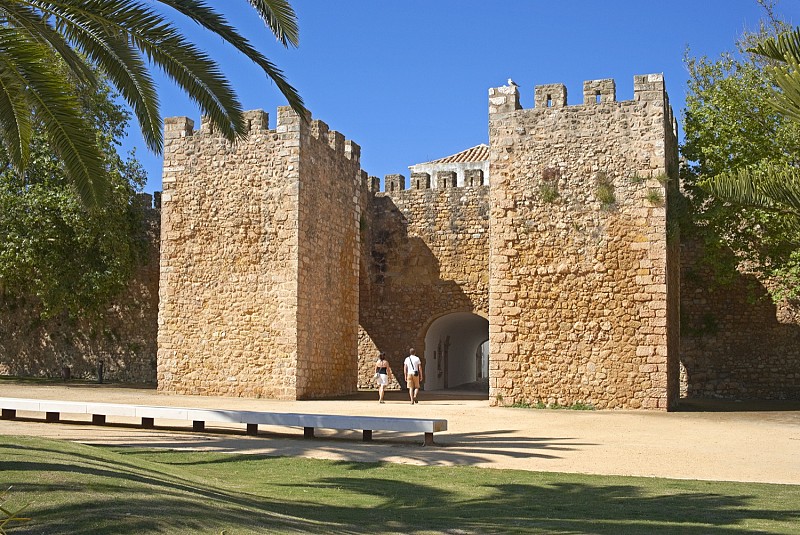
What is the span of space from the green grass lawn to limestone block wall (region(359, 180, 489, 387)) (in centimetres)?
1277

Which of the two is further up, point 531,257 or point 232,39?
point 232,39

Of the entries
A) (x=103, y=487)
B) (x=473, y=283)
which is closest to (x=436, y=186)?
(x=473, y=283)

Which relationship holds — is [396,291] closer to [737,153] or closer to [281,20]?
[737,153]

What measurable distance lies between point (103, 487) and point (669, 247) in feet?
40.2

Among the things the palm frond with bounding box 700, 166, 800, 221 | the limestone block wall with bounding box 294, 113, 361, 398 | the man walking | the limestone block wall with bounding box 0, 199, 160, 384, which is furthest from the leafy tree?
the palm frond with bounding box 700, 166, 800, 221

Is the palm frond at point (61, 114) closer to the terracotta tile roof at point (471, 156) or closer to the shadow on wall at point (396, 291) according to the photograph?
the shadow on wall at point (396, 291)

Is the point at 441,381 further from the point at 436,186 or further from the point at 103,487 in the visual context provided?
the point at 103,487

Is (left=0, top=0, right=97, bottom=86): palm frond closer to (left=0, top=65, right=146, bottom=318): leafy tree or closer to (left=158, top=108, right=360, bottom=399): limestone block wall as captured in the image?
(left=158, top=108, right=360, bottom=399): limestone block wall

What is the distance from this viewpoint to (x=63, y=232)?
63.7 feet

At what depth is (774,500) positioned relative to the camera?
253 inches

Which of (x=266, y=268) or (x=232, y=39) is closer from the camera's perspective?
(x=232, y=39)

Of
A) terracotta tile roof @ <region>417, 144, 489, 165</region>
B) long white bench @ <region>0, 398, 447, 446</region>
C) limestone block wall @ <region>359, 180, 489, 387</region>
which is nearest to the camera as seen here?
long white bench @ <region>0, 398, 447, 446</region>

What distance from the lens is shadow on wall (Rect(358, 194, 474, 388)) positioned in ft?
69.2

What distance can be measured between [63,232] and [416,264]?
852 centimetres
